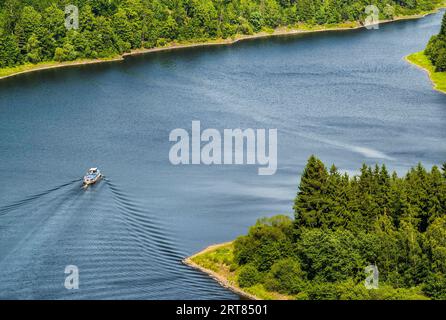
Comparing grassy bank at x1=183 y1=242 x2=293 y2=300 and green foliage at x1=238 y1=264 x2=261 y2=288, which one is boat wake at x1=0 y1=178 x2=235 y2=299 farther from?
green foliage at x1=238 y1=264 x2=261 y2=288

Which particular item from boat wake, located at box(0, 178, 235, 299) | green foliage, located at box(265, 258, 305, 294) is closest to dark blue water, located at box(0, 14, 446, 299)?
boat wake, located at box(0, 178, 235, 299)

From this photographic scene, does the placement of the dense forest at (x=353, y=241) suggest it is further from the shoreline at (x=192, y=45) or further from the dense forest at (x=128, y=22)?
the dense forest at (x=128, y=22)

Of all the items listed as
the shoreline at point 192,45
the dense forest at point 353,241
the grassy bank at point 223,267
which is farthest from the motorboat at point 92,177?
the shoreline at point 192,45

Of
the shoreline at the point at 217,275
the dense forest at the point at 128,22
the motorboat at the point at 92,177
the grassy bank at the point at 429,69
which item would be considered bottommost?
the shoreline at the point at 217,275

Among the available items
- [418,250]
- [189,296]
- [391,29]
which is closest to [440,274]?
[418,250]

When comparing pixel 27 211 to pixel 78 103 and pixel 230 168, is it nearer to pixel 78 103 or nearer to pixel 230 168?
pixel 230 168

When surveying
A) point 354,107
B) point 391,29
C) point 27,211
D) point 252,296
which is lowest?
point 252,296
